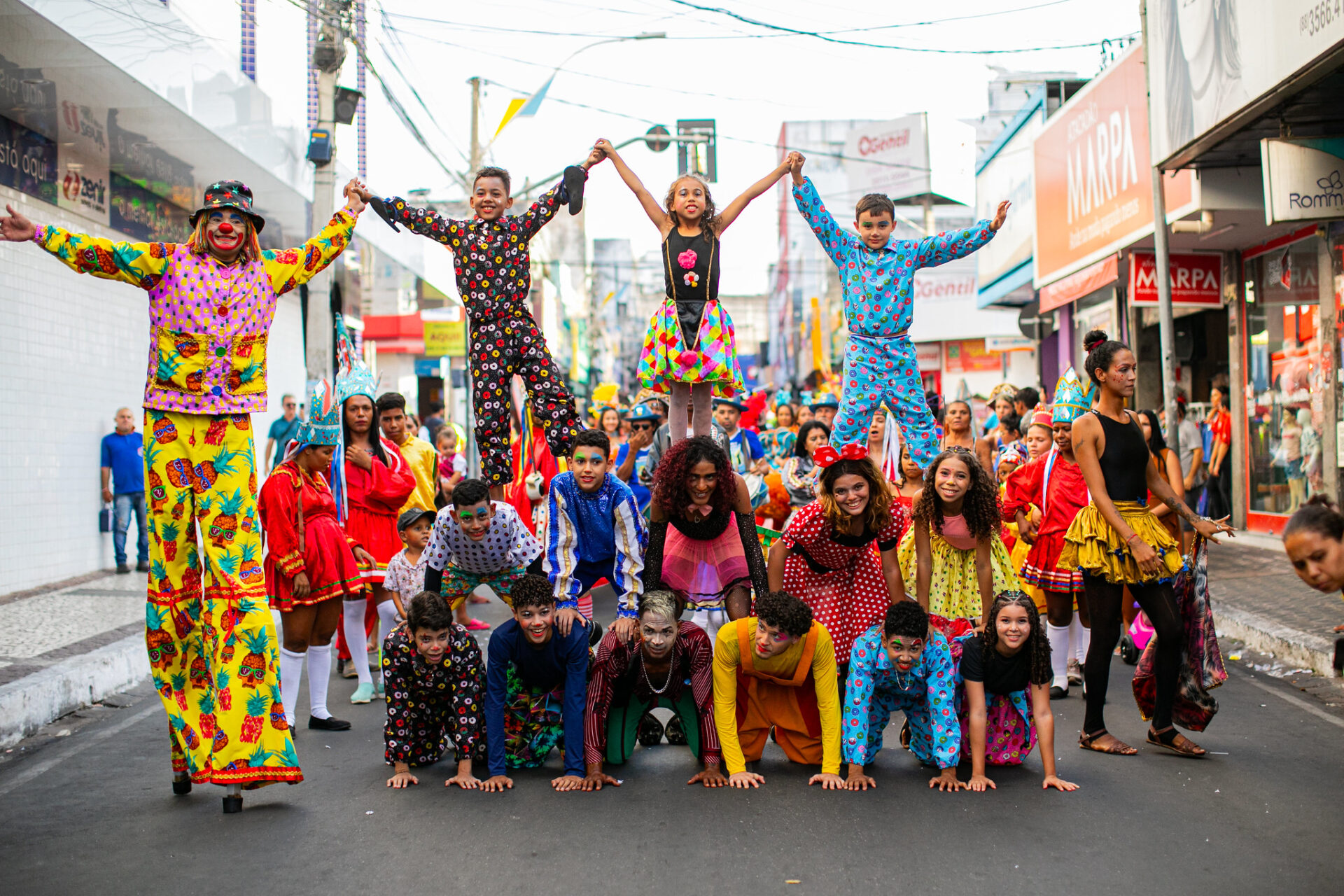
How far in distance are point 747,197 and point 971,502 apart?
220cm

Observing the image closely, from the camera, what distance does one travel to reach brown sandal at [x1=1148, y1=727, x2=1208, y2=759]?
570 cm

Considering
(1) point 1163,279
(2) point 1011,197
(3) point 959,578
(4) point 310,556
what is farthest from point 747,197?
(2) point 1011,197

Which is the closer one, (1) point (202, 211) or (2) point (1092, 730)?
(1) point (202, 211)

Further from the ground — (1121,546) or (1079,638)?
(1121,546)

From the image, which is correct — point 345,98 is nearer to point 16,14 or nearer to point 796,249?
point 16,14

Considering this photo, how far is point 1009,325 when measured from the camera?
35.1 meters

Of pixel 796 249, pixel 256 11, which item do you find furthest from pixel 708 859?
pixel 796 249

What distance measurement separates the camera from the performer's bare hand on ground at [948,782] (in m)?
5.29

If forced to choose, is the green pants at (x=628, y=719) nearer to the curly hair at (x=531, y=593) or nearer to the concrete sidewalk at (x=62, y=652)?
the curly hair at (x=531, y=593)

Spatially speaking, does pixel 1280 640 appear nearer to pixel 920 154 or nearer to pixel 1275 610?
pixel 1275 610

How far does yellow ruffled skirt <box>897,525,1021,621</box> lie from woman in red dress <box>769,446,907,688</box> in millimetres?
189

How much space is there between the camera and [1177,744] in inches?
227

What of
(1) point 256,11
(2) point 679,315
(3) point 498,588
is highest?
(1) point 256,11

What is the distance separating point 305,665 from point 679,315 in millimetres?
4343
